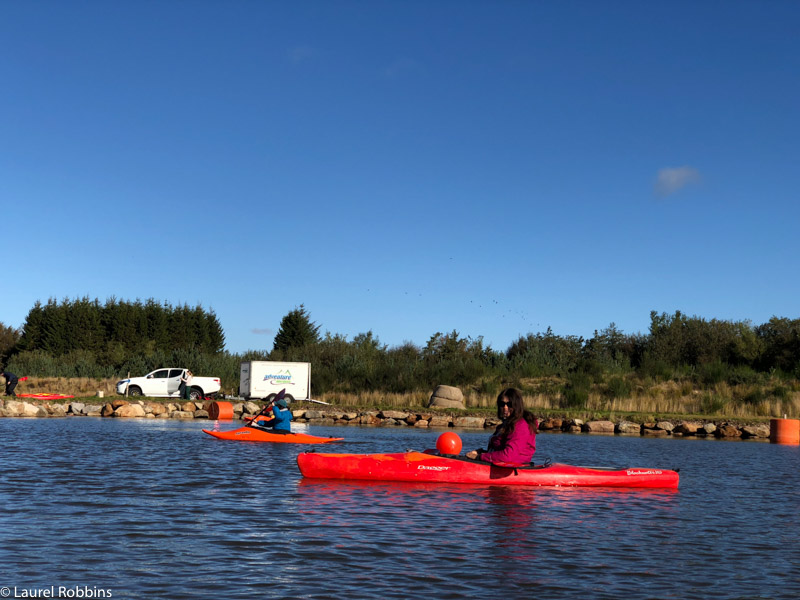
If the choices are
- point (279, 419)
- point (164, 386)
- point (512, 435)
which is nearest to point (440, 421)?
point (279, 419)

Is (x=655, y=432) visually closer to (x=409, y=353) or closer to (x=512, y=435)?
(x=512, y=435)

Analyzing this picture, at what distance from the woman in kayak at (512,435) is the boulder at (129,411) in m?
19.6

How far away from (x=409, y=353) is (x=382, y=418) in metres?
18.7

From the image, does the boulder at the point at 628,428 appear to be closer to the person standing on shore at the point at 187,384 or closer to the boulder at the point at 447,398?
the boulder at the point at 447,398

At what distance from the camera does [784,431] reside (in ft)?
85.7

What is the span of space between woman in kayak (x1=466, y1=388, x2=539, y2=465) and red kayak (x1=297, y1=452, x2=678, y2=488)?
155mm

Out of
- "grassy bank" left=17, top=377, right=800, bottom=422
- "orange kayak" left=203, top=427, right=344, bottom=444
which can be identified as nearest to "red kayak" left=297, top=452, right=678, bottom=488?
"orange kayak" left=203, top=427, right=344, bottom=444

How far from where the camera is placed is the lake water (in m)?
7.32

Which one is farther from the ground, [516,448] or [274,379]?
[274,379]

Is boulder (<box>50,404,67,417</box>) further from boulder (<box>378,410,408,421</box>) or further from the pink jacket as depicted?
the pink jacket

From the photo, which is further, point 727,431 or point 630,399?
point 630,399

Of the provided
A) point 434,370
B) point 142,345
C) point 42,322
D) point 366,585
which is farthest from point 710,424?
point 42,322

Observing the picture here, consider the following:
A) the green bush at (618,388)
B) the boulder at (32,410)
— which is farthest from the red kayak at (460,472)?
the green bush at (618,388)

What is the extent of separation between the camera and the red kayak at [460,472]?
45.7ft
